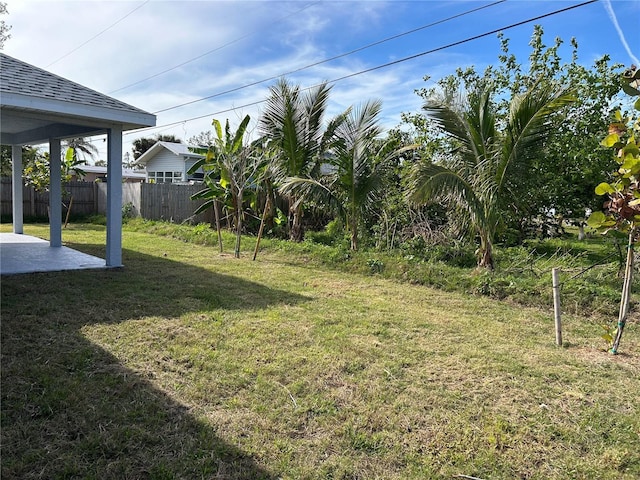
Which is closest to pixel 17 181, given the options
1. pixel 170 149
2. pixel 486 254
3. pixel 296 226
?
pixel 296 226

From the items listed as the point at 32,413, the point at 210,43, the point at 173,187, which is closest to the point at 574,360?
the point at 32,413

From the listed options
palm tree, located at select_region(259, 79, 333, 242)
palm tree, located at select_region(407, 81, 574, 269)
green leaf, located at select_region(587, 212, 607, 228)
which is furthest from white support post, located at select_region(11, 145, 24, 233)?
green leaf, located at select_region(587, 212, 607, 228)

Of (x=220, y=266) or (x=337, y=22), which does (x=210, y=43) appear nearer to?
(x=337, y=22)

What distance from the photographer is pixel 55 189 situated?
31.9 feet

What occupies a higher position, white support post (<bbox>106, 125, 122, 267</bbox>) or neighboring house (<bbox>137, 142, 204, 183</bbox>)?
neighboring house (<bbox>137, 142, 204, 183</bbox>)

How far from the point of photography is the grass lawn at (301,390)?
2531 mm

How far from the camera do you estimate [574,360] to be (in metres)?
4.23

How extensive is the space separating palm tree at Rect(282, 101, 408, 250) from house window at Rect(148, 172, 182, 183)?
18.9m

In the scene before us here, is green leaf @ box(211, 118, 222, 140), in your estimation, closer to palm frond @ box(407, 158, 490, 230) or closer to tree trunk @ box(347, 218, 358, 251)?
tree trunk @ box(347, 218, 358, 251)

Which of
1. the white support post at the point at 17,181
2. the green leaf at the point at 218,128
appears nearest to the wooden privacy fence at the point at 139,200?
the white support post at the point at 17,181

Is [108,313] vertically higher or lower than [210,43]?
lower

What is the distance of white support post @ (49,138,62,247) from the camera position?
952 centimetres

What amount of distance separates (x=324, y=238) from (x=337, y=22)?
564 cm

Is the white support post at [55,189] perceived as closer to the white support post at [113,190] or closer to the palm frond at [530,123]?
the white support post at [113,190]
